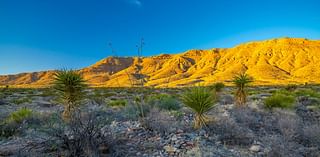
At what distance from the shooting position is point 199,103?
27.5ft

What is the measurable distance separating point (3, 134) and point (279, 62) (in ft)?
403

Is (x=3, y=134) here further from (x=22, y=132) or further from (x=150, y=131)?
(x=150, y=131)

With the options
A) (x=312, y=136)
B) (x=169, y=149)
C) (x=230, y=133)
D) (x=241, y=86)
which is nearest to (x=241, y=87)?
(x=241, y=86)

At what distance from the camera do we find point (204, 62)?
143500mm

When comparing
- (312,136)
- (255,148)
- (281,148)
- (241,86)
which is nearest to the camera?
(281,148)

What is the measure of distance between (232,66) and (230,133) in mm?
118606

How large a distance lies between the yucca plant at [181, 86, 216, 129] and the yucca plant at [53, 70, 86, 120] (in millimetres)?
4785

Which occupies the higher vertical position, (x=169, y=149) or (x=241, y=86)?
(x=241, y=86)

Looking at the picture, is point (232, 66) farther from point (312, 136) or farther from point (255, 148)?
point (255, 148)

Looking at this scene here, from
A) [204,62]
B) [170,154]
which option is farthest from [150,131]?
[204,62]

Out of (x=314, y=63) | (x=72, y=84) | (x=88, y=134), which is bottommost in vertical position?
(x=88, y=134)

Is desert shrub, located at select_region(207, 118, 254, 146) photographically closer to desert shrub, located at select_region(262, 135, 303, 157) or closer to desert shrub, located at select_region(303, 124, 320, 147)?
desert shrub, located at select_region(262, 135, 303, 157)

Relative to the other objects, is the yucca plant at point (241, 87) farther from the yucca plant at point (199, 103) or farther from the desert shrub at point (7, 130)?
the desert shrub at point (7, 130)

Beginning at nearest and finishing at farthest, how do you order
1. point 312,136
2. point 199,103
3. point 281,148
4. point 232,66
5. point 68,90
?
point 281,148 → point 312,136 → point 199,103 → point 68,90 → point 232,66
